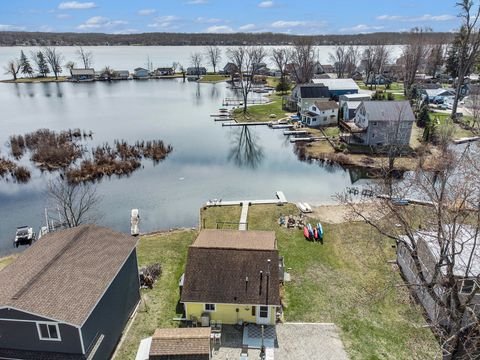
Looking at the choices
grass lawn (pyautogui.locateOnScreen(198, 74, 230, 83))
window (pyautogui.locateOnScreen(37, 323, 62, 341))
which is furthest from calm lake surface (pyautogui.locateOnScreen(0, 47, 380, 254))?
grass lawn (pyautogui.locateOnScreen(198, 74, 230, 83))

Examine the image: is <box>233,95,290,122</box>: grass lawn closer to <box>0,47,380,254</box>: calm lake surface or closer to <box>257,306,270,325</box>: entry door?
<box>0,47,380,254</box>: calm lake surface

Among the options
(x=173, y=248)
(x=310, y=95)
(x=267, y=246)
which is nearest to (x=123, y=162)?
(x=173, y=248)

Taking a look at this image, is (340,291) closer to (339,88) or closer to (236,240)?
(236,240)

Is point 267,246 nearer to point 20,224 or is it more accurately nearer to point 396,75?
point 20,224

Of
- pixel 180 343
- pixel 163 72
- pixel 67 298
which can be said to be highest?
pixel 163 72

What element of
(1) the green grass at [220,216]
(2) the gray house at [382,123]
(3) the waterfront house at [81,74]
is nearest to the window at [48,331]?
(1) the green grass at [220,216]

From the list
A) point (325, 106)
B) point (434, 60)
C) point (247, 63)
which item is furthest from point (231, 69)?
point (325, 106)

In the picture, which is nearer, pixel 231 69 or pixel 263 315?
pixel 263 315

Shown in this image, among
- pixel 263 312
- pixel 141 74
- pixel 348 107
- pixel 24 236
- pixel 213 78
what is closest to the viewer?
pixel 263 312

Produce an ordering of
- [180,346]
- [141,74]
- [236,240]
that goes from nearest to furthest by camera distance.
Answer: [180,346] < [236,240] < [141,74]
